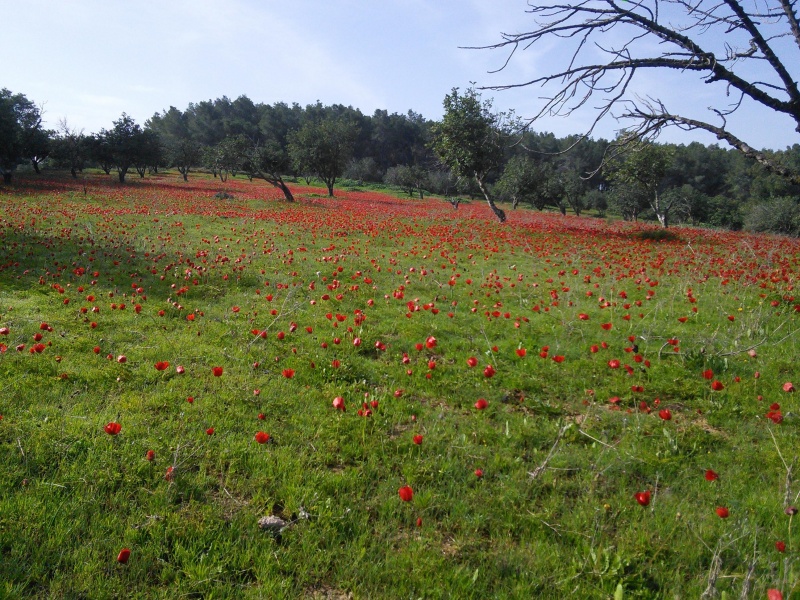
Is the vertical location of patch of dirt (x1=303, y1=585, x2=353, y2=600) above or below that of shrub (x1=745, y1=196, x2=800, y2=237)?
below

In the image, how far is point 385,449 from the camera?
3629 millimetres

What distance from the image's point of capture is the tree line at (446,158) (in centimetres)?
2269

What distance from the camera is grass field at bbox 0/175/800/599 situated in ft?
8.18

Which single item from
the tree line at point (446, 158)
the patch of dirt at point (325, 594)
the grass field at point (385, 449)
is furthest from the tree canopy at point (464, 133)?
the patch of dirt at point (325, 594)

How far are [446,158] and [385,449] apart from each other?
21801mm

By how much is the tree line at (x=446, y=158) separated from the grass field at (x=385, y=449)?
2.32 meters

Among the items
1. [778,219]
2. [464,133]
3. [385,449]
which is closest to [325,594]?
[385,449]

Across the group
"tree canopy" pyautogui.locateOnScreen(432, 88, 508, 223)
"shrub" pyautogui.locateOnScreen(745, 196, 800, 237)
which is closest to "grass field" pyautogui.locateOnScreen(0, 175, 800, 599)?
"tree canopy" pyautogui.locateOnScreen(432, 88, 508, 223)

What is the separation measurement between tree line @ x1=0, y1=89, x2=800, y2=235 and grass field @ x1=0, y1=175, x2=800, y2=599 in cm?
232

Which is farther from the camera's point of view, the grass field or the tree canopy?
the tree canopy

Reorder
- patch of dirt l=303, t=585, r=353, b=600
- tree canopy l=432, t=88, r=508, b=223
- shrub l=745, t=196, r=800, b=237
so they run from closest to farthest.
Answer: patch of dirt l=303, t=585, r=353, b=600
tree canopy l=432, t=88, r=508, b=223
shrub l=745, t=196, r=800, b=237

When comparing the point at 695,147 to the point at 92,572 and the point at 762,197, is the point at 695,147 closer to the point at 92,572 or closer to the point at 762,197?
the point at 762,197

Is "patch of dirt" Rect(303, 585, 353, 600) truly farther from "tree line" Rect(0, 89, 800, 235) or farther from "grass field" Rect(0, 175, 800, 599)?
"tree line" Rect(0, 89, 800, 235)

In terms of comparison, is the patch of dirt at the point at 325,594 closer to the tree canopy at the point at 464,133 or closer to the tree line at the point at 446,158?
the tree line at the point at 446,158
